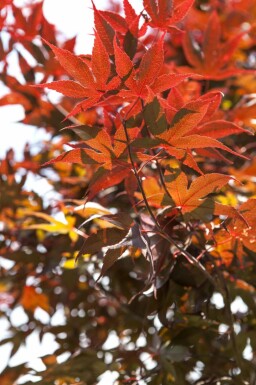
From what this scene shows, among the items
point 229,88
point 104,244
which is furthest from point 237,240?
point 229,88

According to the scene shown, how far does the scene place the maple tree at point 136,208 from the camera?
615mm

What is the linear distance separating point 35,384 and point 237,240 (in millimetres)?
320

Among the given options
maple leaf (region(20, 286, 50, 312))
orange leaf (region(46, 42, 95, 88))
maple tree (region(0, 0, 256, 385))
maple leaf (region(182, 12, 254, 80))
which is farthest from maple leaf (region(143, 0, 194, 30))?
maple leaf (region(20, 286, 50, 312))

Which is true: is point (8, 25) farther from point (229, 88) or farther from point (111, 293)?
point (229, 88)

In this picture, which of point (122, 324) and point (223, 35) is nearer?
point (122, 324)

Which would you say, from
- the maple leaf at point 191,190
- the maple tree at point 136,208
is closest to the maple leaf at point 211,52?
the maple tree at point 136,208

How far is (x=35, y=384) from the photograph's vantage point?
855 mm

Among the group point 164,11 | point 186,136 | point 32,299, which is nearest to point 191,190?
point 186,136

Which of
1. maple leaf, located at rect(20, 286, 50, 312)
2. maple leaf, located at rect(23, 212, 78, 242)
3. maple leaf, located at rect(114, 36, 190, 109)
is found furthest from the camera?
maple leaf, located at rect(20, 286, 50, 312)

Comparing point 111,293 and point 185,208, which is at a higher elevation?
point 185,208

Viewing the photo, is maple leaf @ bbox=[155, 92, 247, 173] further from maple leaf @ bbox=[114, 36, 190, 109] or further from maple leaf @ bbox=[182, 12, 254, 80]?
maple leaf @ bbox=[182, 12, 254, 80]

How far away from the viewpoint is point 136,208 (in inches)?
35.7

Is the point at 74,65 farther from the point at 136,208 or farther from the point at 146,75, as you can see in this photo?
the point at 136,208

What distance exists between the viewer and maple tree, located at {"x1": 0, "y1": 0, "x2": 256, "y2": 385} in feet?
2.02
